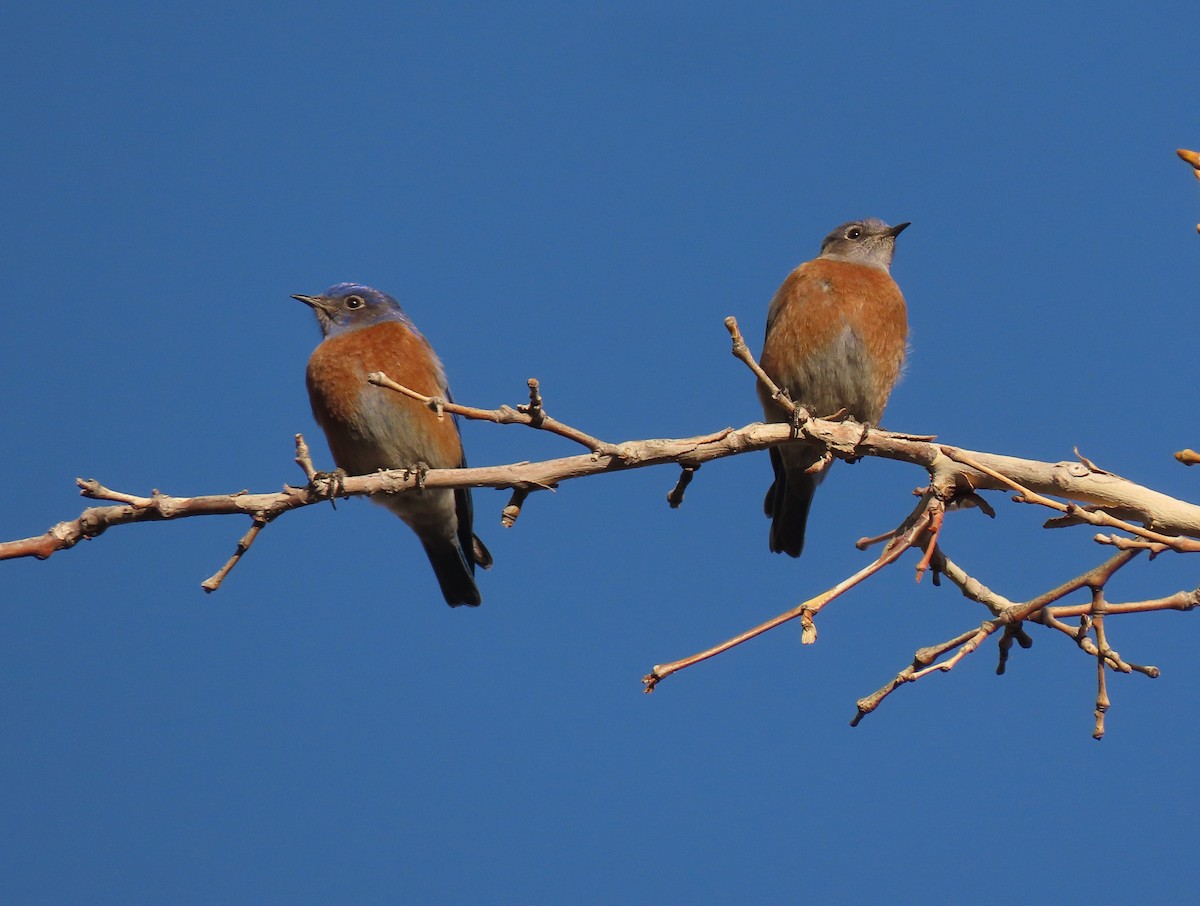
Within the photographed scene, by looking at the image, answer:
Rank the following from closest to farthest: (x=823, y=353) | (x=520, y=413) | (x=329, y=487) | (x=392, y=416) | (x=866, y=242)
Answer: (x=520, y=413) < (x=329, y=487) < (x=823, y=353) < (x=392, y=416) < (x=866, y=242)

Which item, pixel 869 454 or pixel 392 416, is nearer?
pixel 869 454

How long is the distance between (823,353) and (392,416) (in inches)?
104

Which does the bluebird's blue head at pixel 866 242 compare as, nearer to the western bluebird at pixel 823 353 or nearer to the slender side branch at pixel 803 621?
the western bluebird at pixel 823 353

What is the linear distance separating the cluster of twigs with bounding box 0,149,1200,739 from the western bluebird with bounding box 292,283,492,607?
2.54 m

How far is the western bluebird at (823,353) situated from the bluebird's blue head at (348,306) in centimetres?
267

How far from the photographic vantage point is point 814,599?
9.95 ft

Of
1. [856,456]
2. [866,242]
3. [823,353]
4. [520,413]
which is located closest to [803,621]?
[520,413]

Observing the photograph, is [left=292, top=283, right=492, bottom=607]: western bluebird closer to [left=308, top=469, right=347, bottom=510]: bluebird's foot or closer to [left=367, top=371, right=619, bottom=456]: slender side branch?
[left=308, top=469, right=347, bottom=510]: bluebird's foot

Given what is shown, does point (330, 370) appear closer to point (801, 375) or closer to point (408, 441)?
point (408, 441)

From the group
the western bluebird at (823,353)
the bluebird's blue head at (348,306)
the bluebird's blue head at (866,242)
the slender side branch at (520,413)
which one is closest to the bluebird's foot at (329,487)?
the slender side branch at (520,413)

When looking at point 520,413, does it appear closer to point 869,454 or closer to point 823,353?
point 869,454

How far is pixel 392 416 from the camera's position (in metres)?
7.92

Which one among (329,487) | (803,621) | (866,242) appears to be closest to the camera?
(803,621)

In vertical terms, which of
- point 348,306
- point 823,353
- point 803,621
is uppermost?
point 348,306
